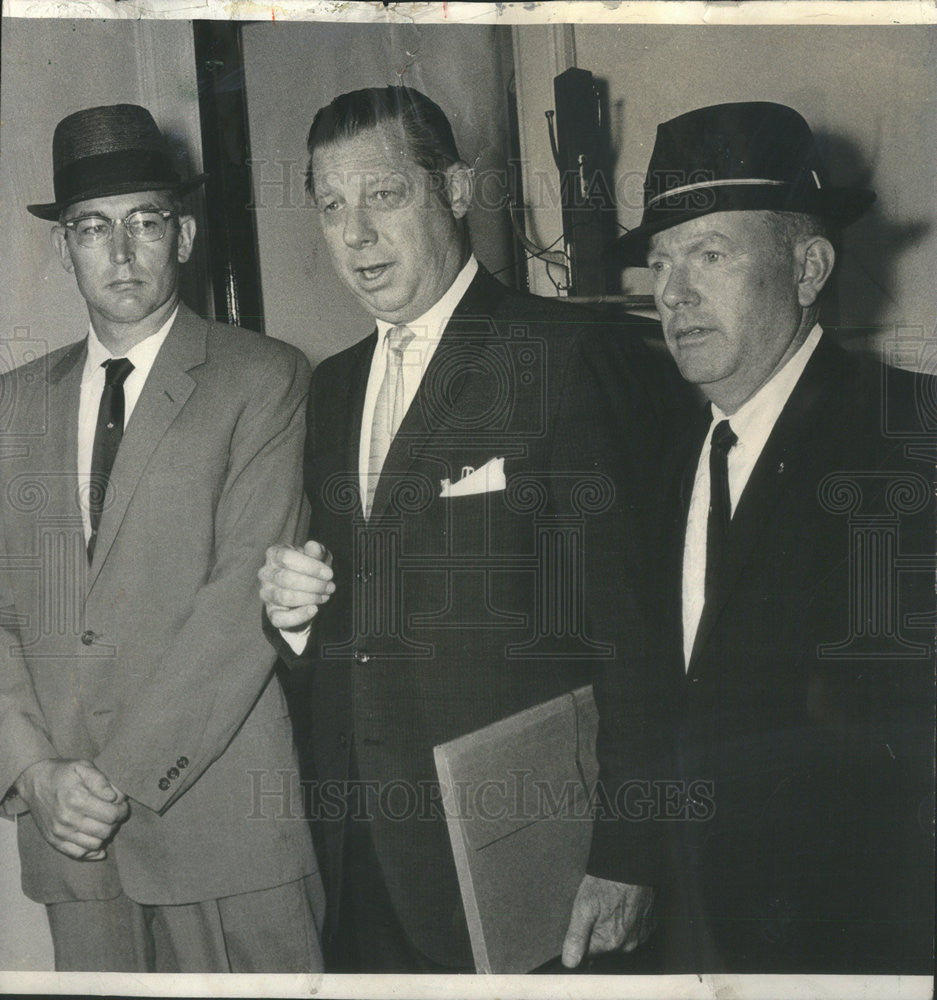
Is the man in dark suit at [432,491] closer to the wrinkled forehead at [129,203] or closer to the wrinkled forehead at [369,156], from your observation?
the wrinkled forehead at [369,156]

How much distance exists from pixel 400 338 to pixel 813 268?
30.0 inches

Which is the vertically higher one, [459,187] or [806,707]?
[459,187]

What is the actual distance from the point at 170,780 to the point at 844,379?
1.44 m

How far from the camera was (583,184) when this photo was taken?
75.4 inches

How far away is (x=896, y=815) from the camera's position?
1.93 metres

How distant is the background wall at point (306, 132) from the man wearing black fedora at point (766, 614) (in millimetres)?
324

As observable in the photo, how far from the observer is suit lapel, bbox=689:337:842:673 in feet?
6.16

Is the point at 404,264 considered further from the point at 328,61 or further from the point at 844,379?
the point at 844,379

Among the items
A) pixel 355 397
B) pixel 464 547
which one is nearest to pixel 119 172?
pixel 355 397

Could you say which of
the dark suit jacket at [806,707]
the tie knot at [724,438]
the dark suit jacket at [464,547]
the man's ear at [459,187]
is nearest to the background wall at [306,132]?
the man's ear at [459,187]

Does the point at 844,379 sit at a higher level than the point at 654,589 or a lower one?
higher

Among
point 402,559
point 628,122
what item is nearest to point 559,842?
point 402,559

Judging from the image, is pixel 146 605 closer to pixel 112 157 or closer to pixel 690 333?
pixel 112 157

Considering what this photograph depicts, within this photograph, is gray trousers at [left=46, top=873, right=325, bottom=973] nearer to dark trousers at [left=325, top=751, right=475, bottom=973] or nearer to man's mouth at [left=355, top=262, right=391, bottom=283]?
dark trousers at [left=325, top=751, right=475, bottom=973]
